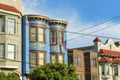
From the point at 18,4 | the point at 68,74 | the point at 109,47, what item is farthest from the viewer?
the point at 109,47

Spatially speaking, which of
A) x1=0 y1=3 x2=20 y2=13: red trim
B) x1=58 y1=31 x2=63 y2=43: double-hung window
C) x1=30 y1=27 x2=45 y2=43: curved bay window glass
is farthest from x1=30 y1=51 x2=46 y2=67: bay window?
x1=0 y1=3 x2=20 y2=13: red trim

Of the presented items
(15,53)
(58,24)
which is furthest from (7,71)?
(58,24)

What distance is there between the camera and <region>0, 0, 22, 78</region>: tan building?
45.1 metres

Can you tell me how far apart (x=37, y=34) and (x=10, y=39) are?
181 inches

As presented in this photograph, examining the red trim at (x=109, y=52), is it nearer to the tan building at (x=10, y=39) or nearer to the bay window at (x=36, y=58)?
the bay window at (x=36, y=58)

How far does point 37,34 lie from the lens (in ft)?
162

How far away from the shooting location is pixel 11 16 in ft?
153

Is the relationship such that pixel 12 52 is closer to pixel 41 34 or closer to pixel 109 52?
pixel 41 34

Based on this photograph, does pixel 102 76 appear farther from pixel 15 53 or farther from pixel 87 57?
pixel 15 53

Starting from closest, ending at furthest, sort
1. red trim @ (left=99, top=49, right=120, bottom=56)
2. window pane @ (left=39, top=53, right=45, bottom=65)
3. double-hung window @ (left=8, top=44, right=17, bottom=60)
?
double-hung window @ (left=8, top=44, right=17, bottom=60) < window pane @ (left=39, top=53, right=45, bottom=65) < red trim @ (left=99, top=49, right=120, bottom=56)

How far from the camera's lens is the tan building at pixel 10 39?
148 feet

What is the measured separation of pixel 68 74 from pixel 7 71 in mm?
7406

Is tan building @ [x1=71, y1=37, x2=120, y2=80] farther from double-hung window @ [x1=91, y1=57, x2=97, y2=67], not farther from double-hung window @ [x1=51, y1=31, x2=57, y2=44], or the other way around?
double-hung window @ [x1=51, y1=31, x2=57, y2=44]

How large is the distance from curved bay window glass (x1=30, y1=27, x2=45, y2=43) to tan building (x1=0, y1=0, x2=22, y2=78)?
75.0 inches
